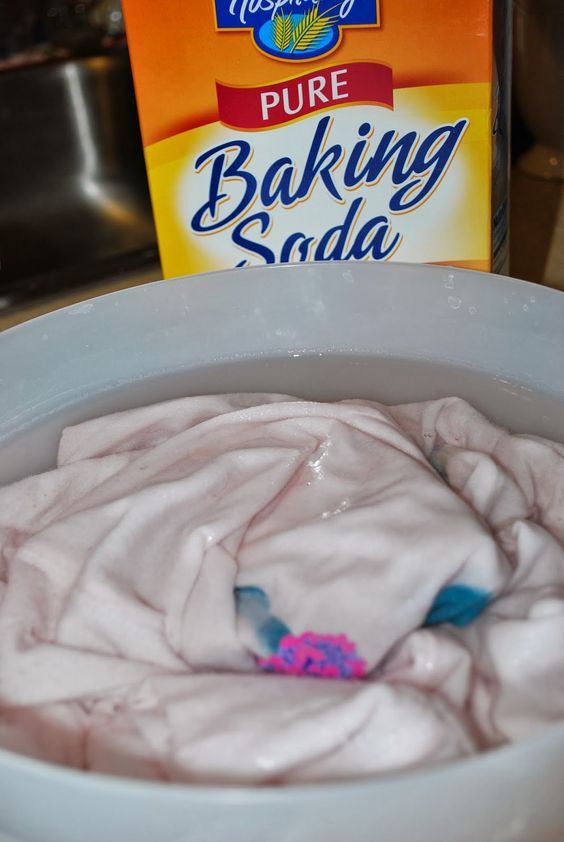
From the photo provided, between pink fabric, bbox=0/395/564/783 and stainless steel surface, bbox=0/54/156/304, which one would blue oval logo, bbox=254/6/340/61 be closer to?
pink fabric, bbox=0/395/564/783

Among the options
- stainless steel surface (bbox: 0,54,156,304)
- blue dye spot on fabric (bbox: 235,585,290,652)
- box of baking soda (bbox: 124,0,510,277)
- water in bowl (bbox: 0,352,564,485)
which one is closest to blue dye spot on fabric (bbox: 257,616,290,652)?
blue dye spot on fabric (bbox: 235,585,290,652)

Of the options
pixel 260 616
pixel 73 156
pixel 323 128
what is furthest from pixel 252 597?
pixel 73 156

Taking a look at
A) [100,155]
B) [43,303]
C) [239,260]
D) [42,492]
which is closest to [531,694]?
[42,492]

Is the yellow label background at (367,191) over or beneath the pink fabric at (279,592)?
over

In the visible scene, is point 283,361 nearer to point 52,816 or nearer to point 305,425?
point 305,425

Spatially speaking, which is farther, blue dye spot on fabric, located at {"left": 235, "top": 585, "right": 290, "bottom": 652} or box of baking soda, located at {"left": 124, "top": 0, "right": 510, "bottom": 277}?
box of baking soda, located at {"left": 124, "top": 0, "right": 510, "bottom": 277}

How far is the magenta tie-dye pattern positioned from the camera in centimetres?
36

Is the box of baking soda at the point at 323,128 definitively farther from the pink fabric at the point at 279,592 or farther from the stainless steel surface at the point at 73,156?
the stainless steel surface at the point at 73,156

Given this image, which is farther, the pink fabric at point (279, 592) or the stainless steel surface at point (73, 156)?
the stainless steel surface at point (73, 156)

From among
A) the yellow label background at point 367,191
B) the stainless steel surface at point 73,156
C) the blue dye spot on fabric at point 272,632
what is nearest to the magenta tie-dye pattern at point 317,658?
the blue dye spot on fabric at point 272,632

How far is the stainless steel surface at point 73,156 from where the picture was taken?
44.1 inches

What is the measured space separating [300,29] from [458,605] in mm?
349

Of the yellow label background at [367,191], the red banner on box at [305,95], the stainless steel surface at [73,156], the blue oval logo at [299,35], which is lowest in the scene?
the stainless steel surface at [73,156]

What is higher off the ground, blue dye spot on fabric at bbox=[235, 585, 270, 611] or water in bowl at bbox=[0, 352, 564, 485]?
blue dye spot on fabric at bbox=[235, 585, 270, 611]
